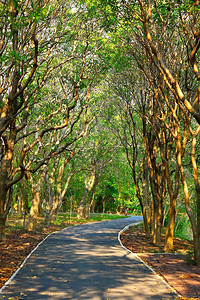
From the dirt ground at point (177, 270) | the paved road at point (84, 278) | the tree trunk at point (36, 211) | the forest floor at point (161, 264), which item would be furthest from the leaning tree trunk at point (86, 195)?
the paved road at point (84, 278)

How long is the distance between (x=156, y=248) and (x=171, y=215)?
221cm

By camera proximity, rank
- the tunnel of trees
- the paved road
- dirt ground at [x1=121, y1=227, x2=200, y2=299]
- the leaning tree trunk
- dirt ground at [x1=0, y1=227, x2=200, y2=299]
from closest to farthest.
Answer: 1. the paved road
2. dirt ground at [x1=121, y1=227, x2=200, y2=299]
3. dirt ground at [x1=0, y1=227, x2=200, y2=299]
4. the tunnel of trees
5. the leaning tree trunk

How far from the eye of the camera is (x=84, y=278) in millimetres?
9703

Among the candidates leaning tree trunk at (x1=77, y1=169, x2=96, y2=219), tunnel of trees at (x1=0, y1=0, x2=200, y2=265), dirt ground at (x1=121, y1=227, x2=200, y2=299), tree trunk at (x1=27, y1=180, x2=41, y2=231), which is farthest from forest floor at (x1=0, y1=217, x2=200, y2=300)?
leaning tree trunk at (x1=77, y1=169, x2=96, y2=219)

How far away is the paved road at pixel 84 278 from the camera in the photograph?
8000mm

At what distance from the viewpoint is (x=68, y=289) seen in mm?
8453

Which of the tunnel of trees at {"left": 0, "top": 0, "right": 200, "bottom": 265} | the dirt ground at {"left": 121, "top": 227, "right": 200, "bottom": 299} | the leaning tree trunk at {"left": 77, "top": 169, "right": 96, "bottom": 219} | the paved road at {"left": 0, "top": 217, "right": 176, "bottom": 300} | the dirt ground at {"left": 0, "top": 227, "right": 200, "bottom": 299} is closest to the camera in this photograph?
the paved road at {"left": 0, "top": 217, "right": 176, "bottom": 300}

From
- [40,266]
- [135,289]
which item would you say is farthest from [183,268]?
[40,266]

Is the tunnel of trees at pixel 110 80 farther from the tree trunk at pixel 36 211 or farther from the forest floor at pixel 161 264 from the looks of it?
the forest floor at pixel 161 264

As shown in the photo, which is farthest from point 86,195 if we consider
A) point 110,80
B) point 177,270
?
point 177,270

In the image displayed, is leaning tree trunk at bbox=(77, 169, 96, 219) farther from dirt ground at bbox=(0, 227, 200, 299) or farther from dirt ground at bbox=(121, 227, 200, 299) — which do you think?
dirt ground at bbox=(121, 227, 200, 299)

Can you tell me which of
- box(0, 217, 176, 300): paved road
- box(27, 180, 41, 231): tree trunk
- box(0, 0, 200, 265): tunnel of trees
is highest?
box(0, 0, 200, 265): tunnel of trees

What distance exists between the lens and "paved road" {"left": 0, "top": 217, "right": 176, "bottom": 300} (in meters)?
8.00

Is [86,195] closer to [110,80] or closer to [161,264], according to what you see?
[110,80]
